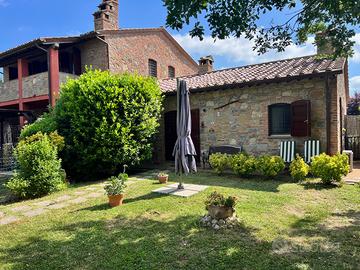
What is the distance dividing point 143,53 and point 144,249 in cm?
1521

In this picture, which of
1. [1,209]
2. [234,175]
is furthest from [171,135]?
[1,209]

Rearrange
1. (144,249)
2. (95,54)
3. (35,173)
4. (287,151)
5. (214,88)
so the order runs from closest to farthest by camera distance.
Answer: (144,249)
(35,173)
(287,151)
(214,88)
(95,54)

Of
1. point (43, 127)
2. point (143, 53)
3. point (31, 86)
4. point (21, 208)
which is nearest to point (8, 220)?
point (21, 208)

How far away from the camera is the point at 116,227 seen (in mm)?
4965

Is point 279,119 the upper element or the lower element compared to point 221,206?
upper

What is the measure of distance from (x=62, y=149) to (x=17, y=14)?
7.12 metres

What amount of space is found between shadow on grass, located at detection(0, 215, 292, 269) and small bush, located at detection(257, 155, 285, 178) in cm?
412

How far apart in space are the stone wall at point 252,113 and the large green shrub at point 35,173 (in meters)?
5.94

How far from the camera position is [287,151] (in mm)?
9305

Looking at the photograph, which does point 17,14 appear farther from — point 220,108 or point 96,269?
point 96,269

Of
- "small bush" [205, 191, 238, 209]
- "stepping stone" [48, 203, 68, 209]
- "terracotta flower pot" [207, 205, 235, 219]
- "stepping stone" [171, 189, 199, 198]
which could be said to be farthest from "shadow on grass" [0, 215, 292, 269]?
"stepping stone" [171, 189, 199, 198]

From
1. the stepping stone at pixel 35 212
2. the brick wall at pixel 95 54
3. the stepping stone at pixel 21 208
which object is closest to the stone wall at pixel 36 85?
the brick wall at pixel 95 54

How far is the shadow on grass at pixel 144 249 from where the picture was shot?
3.61 meters

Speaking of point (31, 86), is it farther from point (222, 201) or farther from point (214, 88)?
point (222, 201)
